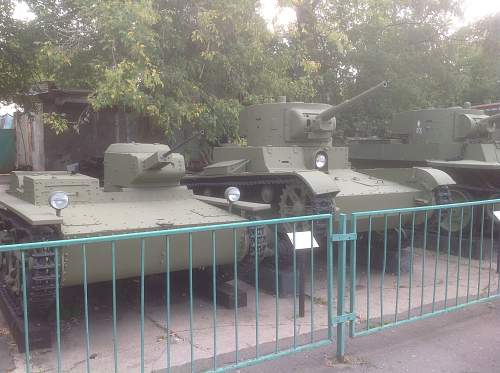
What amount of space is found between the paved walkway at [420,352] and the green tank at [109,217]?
1.53 metres

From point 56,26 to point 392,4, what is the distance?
900 cm

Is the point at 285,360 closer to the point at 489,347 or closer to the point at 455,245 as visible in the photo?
the point at 489,347

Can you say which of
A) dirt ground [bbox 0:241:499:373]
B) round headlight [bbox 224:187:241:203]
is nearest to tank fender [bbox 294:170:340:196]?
round headlight [bbox 224:187:241:203]

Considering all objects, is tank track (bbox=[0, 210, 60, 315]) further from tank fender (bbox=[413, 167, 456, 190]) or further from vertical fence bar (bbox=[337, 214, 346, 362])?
tank fender (bbox=[413, 167, 456, 190])

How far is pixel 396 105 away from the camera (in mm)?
14617

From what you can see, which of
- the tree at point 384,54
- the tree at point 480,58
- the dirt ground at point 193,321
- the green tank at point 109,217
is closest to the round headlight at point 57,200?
the green tank at point 109,217

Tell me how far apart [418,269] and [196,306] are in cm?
352

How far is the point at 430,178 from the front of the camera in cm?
782

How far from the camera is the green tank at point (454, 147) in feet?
32.8

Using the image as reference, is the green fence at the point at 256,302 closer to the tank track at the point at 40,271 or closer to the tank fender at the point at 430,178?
the tank track at the point at 40,271

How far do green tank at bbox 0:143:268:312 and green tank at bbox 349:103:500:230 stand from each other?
5.37m

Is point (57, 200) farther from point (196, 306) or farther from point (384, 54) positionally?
point (384, 54)

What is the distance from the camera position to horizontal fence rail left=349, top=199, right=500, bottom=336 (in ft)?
17.8

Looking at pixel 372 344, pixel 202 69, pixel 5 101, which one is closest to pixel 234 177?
pixel 202 69
